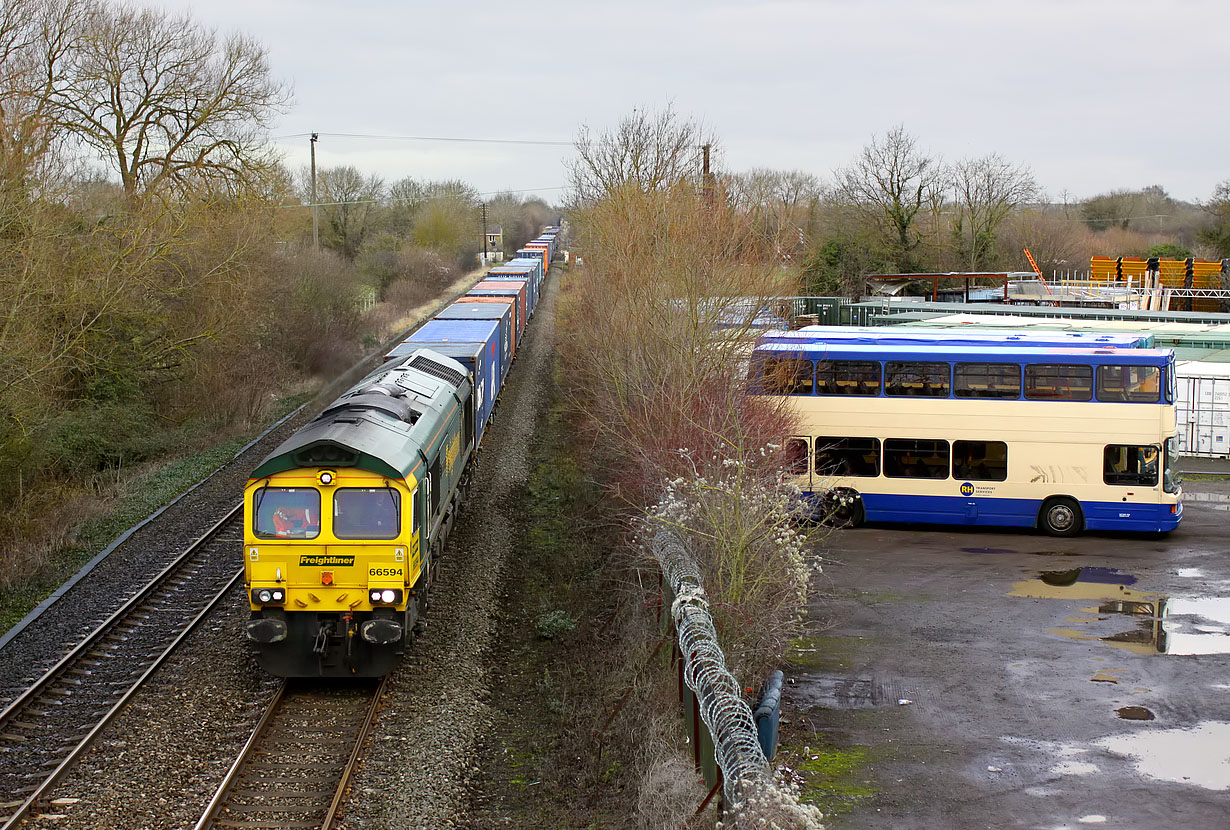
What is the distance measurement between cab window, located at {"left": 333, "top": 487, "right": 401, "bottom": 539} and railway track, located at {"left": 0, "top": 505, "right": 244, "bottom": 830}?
3.13 m

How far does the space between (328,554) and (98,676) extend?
11.6ft

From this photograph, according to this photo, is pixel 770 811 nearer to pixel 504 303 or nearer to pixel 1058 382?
pixel 1058 382

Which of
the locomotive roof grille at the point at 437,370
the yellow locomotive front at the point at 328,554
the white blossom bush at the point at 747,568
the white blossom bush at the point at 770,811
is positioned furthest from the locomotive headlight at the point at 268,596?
the locomotive roof grille at the point at 437,370

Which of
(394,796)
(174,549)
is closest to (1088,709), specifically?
(394,796)

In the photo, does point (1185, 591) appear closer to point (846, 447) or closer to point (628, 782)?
point (846, 447)

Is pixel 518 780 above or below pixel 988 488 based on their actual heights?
below

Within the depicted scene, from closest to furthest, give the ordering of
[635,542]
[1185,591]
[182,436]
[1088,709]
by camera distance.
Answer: [1088,709] → [635,542] → [1185,591] → [182,436]

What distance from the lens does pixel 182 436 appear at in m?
27.6

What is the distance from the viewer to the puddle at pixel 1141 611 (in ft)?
46.3

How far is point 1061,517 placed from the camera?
66.9ft

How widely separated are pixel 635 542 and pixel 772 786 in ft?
24.9

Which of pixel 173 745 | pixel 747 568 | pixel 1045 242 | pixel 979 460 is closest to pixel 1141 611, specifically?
pixel 979 460

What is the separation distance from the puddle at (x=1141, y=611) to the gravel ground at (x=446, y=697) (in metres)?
8.41

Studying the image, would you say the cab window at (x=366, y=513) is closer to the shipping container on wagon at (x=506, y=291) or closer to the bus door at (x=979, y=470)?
the bus door at (x=979, y=470)
